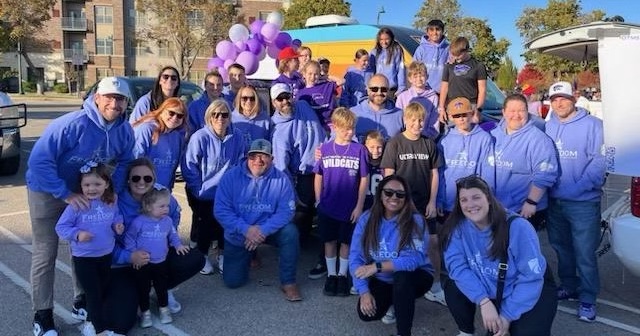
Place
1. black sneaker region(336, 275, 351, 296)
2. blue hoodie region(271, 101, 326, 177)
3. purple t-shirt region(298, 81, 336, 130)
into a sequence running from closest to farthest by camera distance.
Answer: black sneaker region(336, 275, 351, 296)
blue hoodie region(271, 101, 326, 177)
purple t-shirt region(298, 81, 336, 130)

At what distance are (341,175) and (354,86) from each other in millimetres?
2556

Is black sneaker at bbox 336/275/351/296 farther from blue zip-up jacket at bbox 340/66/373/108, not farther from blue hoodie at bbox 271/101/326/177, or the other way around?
blue zip-up jacket at bbox 340/66/373/108

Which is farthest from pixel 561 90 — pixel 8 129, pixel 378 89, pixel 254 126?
pixel 8 129

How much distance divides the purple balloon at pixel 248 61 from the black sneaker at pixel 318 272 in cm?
448

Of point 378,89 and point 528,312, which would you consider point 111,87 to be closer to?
point 378,89

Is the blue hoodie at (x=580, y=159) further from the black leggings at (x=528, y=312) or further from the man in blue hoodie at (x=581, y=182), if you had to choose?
the black leggings at (x=528, y=312)

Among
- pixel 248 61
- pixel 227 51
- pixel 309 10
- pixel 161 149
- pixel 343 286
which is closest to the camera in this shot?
pixel 343 286

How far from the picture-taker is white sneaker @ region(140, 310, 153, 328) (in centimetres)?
412

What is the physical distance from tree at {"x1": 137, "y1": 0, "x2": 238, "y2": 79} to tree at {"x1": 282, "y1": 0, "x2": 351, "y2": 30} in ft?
19.3

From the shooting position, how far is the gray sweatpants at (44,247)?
3818 mm

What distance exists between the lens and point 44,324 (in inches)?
152

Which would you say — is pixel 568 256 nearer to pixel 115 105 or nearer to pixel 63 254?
pixel 115 105

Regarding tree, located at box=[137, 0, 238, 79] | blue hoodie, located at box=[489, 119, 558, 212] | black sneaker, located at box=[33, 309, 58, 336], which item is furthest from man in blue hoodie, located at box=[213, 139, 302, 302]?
tree, located at box=[137, 0, 238, 79]

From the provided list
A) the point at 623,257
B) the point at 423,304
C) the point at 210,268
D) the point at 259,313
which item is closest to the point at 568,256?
the point at 623,257
